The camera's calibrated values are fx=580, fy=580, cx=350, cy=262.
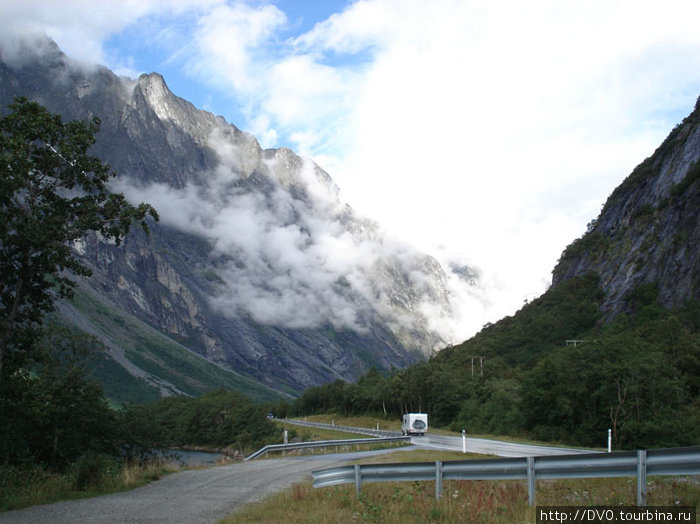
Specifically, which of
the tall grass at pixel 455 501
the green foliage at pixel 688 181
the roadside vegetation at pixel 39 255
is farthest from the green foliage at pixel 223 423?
the green foliage at pixel 688 181

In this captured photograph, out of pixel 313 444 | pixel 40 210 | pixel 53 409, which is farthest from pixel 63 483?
pixel 313 444

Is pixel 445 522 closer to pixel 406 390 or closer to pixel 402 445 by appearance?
pixel 402 445

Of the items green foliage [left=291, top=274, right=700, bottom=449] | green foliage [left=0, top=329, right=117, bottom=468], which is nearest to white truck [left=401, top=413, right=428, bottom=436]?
green foliage [left=291, top=274, right=700, bottom=449]

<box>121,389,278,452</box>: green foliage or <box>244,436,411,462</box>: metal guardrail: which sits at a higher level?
<box>244,436,411,462</box>: metal guardrail

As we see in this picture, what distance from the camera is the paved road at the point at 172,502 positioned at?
547 inches

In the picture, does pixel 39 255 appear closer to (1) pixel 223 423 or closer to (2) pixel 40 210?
(2) pixel 40 210

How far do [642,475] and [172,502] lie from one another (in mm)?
12245

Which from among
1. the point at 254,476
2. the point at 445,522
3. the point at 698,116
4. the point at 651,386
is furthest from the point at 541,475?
the point at 698,116

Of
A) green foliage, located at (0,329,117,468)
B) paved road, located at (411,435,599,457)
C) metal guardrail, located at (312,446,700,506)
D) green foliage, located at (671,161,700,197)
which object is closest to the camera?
metal guardrail, located at (312,446,700,506)

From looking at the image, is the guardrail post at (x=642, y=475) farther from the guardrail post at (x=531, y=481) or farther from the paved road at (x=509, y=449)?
the paved road at (x=509, y=449)

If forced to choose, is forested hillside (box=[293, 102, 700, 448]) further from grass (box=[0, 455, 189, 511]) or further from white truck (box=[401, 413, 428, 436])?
grass (box=[0, 455, 189, 511])

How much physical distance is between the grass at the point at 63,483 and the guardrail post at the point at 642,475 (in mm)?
15103

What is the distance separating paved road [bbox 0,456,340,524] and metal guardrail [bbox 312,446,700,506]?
304cm

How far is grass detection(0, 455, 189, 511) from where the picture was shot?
16.4 m
